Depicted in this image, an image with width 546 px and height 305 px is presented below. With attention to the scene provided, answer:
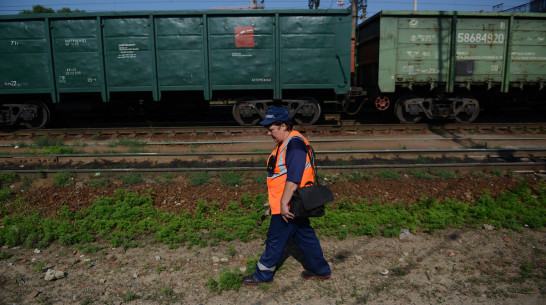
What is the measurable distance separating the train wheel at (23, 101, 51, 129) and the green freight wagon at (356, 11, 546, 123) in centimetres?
1072

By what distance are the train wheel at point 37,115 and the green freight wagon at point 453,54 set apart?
1072cm

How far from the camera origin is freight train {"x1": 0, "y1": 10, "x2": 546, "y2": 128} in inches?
434

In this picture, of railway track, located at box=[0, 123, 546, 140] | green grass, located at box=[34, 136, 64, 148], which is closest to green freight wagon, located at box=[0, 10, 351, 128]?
railway track, located at box=[0, 123, 546, 140]

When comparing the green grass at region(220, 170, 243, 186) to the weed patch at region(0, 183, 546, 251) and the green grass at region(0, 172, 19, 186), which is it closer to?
the weed patch at region(0, 183, 546, 251)

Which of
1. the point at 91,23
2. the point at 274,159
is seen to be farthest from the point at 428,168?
the point at 91,23

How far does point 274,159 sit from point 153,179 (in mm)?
4166

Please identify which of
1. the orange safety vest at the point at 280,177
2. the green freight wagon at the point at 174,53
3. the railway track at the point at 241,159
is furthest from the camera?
the green freight wagon at the point at 174,53

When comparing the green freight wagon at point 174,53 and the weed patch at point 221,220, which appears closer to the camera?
the weed patch at point 221,220

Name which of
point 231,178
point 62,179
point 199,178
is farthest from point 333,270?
point 62,179

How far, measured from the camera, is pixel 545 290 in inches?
143

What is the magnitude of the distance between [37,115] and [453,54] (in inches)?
524

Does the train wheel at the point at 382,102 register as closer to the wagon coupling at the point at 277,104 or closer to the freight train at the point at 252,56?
the freight train at the point at 252,56

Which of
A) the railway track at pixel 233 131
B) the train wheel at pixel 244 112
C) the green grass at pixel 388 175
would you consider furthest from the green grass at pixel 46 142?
the green grass at pixel 388 175

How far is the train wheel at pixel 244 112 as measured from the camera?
449 inches
